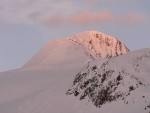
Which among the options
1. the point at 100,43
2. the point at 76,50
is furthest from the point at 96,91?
the point at 100,43

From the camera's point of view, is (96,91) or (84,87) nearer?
(96,91)

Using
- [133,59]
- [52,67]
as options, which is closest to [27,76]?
[52,67]

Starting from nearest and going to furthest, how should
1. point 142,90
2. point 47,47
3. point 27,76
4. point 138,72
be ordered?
point 142,90, point 138,72, point 27,76, point 47,47

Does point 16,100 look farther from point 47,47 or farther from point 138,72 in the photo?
point 47,47

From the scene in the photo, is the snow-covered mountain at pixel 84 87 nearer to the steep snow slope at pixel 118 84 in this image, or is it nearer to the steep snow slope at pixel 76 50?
the steep snow slope at pixel 118 84

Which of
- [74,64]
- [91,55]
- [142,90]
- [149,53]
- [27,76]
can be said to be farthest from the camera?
[91,55]

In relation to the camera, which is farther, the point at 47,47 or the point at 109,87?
the point at 47,47

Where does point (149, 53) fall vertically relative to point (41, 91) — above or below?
above

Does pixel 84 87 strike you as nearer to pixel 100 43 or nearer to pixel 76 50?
pixel 76 50
